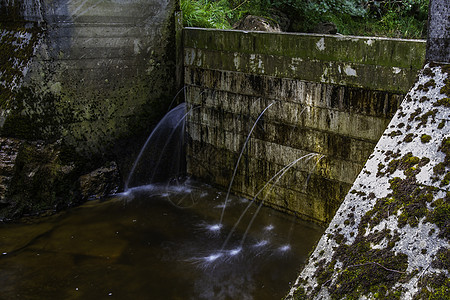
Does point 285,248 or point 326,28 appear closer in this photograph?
point 285,248

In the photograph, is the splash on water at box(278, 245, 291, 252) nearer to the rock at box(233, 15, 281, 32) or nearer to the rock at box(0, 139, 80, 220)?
the rock at box(0, 139, 80, 220)

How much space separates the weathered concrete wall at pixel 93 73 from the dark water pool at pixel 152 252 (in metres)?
1.12

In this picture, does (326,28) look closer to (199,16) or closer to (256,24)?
(256,24)

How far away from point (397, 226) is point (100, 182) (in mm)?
5189

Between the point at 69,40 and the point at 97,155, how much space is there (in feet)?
5.22

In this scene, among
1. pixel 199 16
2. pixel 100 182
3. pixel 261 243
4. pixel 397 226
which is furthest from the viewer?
pixel 199 16

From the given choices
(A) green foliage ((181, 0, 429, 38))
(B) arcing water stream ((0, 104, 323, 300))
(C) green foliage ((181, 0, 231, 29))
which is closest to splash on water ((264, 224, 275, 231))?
(B) arcing water stream ((0, 104, 323, 300))

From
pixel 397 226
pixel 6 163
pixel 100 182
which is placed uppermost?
pixel 397 226

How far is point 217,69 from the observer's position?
6.00 metres

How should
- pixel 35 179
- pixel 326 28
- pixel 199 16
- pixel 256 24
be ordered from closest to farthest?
pixel 35 179
pixel 199 16
pixel 256 24
pixel 326 28

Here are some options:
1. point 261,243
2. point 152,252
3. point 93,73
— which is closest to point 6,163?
point 93,73

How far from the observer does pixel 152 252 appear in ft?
15.7

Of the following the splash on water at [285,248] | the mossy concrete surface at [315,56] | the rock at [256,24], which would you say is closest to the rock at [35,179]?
the mossy concrete surface at [315,56]

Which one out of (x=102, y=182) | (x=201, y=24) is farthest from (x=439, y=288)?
(x=201, y=24)
